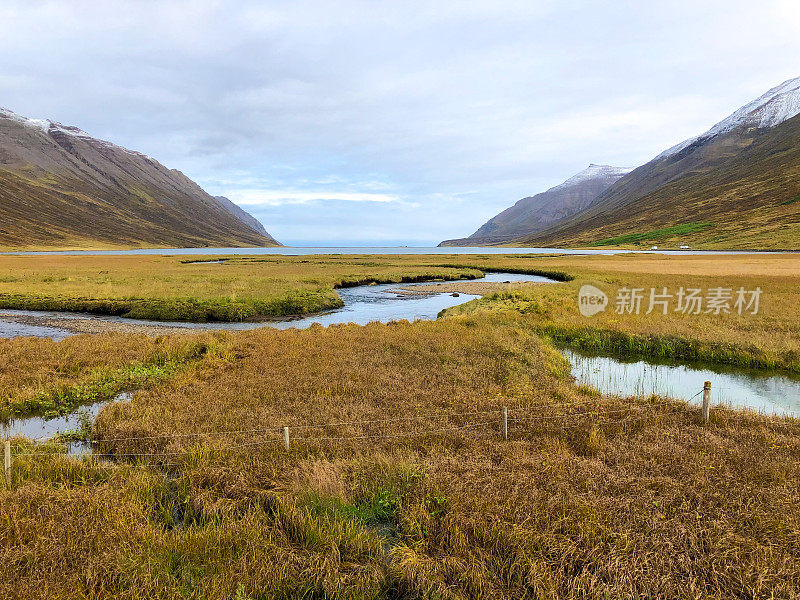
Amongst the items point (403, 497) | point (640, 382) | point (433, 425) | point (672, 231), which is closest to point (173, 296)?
point (433, 425)

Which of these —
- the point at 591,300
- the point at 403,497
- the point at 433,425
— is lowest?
the point at 403,497

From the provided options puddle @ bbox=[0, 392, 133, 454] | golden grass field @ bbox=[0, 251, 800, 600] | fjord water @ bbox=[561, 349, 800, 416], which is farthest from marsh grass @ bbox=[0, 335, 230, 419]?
fjord water @ bbox=[561, 349, 800, 416]

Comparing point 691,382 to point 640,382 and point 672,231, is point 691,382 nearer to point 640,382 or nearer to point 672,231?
point 640,382

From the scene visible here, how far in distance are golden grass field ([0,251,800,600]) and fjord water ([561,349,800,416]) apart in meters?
3.33

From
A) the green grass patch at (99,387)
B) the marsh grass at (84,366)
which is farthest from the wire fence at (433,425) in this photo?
the marsh grass at (84,366)

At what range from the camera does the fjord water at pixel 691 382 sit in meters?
16.4

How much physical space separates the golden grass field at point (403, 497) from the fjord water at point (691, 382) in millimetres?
3328

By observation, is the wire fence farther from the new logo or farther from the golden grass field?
the new logo

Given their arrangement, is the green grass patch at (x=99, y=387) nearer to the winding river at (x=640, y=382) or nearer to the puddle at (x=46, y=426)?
the puddle at (x=46, y=426)

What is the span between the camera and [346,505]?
27.1ft

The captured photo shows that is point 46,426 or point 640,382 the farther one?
point 640,382

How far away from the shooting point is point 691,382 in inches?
757

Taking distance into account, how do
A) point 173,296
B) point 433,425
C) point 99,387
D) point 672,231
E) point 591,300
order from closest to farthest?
point 433,425, point 99,387, point 591,300, point 173,296, point 672,231

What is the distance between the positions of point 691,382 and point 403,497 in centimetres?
1697
